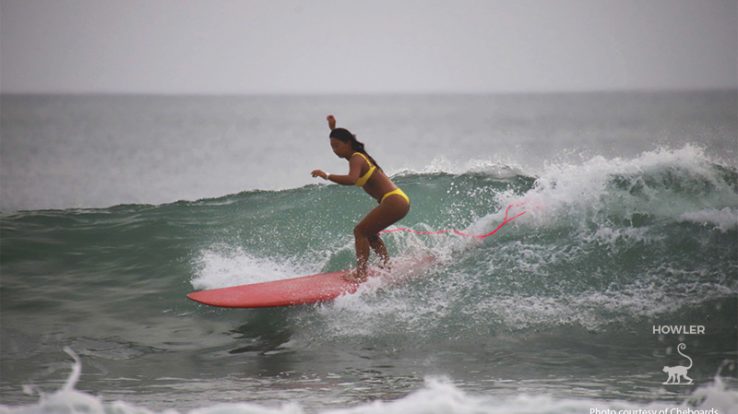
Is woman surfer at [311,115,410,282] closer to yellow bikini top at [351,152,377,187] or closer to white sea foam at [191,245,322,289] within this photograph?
yellow bikini top at [351,152,377,187]

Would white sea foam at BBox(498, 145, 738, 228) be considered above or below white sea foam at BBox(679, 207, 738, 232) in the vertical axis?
above

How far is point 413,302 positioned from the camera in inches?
233

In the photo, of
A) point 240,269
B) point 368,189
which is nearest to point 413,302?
point 368,189

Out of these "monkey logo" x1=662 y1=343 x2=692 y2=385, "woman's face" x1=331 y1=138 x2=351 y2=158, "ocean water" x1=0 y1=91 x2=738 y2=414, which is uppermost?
"woman's face" x1=331 y1=138 x2=351 y2=158

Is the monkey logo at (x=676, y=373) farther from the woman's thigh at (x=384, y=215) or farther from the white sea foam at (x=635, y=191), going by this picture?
the white sea foam at (x=635, y=191)

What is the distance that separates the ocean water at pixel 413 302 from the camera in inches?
179

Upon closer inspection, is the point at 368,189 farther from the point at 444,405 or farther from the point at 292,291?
the point at 444,405

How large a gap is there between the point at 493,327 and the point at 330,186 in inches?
179

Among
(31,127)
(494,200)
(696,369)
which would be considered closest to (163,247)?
(494,200)

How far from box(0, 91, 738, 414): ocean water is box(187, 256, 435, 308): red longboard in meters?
0.13

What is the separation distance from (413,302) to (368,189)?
3.19 feet

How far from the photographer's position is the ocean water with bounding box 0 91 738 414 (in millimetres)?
4543

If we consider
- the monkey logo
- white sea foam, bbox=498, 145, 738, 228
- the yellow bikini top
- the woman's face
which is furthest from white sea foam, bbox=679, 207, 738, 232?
the woman's face

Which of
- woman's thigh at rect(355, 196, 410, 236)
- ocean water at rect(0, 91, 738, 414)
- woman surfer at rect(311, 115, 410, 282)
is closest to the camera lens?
ocean water at rect(0, 91, 738, 414)
